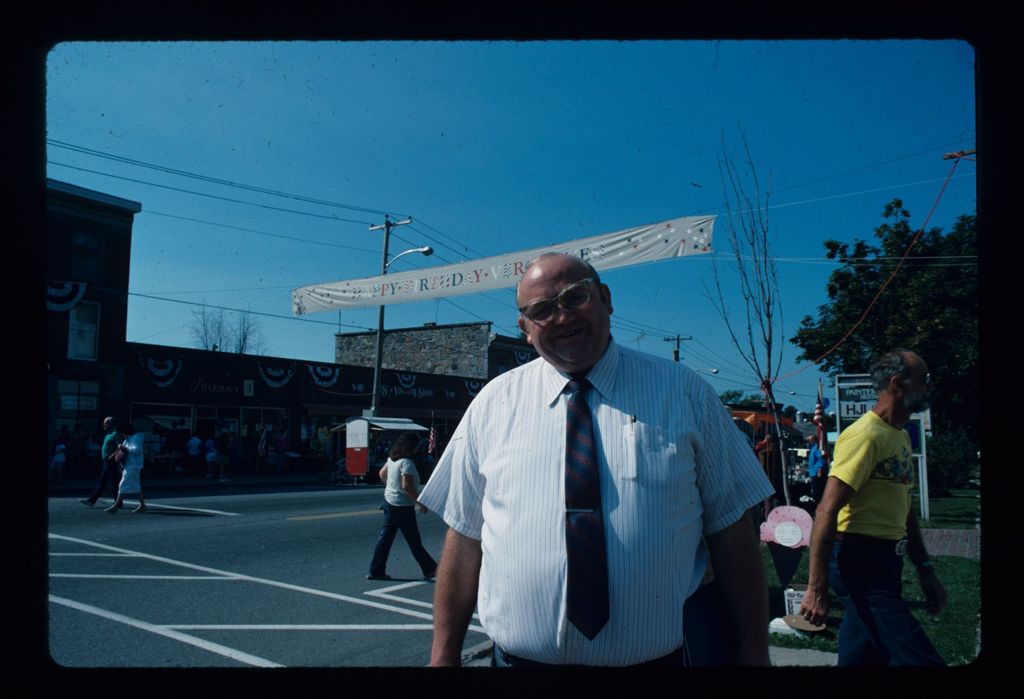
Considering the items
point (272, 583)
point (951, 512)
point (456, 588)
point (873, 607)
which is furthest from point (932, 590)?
point (951, 512)

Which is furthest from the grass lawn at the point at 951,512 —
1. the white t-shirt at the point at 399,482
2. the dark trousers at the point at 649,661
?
the dark trousers at the point at 649,661

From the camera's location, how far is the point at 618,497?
6.02ft

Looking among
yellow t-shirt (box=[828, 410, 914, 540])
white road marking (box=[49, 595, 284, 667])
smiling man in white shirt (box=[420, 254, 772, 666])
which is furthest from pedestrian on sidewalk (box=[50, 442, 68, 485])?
yellow t-shirt (box=[828, 410, 914, 540])

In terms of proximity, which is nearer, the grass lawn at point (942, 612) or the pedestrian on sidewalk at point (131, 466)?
the grass lawn at point (942, 612)

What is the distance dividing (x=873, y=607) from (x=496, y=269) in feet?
16.8

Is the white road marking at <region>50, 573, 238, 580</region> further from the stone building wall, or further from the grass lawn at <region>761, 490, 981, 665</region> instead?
the stone building wall

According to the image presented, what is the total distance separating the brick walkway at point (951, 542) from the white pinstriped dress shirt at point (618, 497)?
7.49m

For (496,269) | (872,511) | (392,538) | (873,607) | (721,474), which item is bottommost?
(392,538)

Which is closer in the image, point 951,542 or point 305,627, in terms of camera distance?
point 305,627

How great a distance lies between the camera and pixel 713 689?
1478 mm

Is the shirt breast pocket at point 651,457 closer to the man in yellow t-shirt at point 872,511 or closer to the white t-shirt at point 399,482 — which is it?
the man in yellow t-shirt at point 872,511

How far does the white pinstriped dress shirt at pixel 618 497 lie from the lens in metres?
1.80

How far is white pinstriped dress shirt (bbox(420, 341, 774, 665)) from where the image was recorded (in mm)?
1798

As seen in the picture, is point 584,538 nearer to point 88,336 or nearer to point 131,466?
point 131,466
